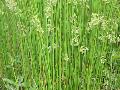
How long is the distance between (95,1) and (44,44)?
0.70 metres

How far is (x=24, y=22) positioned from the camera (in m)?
2.14

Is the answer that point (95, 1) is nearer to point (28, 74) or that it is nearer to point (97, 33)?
point (97, 33)

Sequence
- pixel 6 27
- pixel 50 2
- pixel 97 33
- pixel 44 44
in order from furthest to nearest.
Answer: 1. pixel 6 27
2. pixel 97 33
3. pixel 44 44
4. pixel 50 2

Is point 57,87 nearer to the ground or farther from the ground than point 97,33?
nearer to the ground

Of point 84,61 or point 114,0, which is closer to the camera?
point 84,61

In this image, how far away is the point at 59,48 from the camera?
1.77m

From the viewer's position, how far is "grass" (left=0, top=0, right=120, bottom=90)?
5.28ft

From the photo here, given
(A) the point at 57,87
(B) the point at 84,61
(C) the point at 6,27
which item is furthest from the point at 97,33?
(C) the point at 6,27

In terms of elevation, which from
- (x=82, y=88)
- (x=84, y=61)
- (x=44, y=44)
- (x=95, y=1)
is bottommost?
(x=82, y=88)

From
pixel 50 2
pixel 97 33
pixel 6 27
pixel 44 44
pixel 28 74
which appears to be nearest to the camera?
pixel 50 2

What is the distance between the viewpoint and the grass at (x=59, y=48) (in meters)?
1.61

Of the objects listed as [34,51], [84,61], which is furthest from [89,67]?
[34,51]

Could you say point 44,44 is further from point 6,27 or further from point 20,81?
point 6,27

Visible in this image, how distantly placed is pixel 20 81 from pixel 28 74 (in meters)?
0.08
